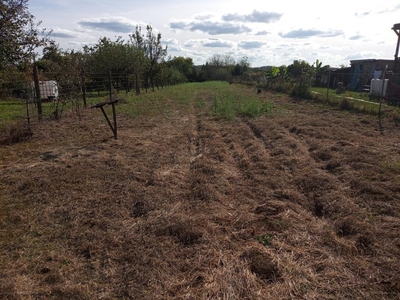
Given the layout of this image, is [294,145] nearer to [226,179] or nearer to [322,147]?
[322,147]

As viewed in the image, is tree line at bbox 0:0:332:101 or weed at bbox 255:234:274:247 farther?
tree line at bbox 0:0:332:101

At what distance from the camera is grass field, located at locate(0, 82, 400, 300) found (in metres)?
2.62

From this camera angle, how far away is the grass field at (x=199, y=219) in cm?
262

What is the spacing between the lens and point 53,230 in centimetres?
344

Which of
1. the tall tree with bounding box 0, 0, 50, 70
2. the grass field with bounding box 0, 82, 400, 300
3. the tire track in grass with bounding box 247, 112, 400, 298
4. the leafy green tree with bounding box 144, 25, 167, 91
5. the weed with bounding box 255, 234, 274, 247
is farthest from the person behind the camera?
the leafy green tree with bounding box 144, 25, 167, 91

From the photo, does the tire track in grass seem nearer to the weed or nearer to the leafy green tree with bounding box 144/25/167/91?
the weed

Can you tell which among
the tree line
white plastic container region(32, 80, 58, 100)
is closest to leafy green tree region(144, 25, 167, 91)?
the tree line

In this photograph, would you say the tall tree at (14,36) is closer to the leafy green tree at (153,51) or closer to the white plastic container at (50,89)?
the white plastic container at (50,89)

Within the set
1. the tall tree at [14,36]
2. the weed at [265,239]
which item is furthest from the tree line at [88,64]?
the weed at [265,239]

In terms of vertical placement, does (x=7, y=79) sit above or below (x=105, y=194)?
above

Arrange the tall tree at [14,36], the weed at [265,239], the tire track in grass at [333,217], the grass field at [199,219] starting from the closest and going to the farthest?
the grass field at [199,219] → the tire track in grass at [333,217] → the weed at [265,239] → the tall tree at [14,36]

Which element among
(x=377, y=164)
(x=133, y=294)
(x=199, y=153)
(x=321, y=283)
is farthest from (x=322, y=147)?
(x=133, y=294)

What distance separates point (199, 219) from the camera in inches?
143

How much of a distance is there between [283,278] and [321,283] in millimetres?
333
